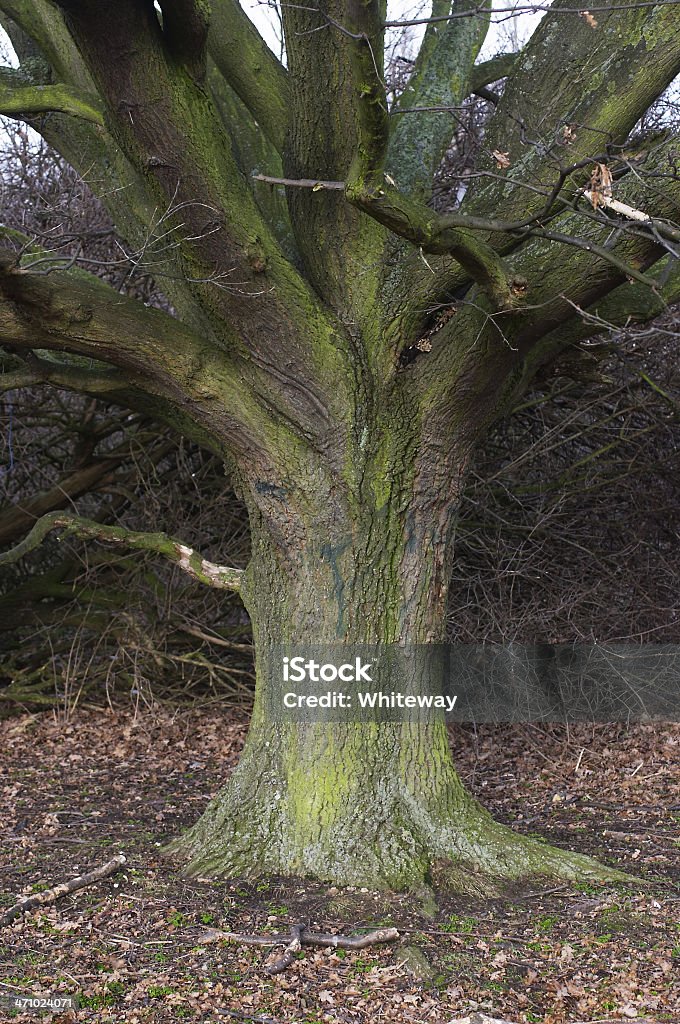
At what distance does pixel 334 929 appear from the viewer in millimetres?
3670

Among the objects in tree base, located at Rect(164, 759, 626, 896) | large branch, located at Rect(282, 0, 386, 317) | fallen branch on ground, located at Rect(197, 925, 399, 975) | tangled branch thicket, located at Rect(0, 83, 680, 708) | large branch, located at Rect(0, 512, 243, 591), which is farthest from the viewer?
tangled branch thicket, located at Rect(0, 83, 680, 708)

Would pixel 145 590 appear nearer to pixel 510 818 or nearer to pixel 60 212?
pixel 60 212

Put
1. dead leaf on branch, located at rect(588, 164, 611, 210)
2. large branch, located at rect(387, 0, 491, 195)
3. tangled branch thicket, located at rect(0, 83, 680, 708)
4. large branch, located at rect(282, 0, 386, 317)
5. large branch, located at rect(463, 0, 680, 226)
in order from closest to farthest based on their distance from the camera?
dead leaf on branch, located at rect(588, 164, 611, 210) < large branch, located at rect(463, 0, 680, 226) < large branch, located at rect(282, 0, 386, 317) < large branch, located at rect(387, 0, 491, 195) < tangled branch thicket, located at rect(0, 83, 680, 708)

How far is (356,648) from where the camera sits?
4145 mm

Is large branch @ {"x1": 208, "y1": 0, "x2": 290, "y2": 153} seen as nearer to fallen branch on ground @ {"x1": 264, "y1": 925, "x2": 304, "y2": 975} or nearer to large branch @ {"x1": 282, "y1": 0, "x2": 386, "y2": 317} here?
large branch @ {"x1": 282, "y1": 0, "x2": 386, "y2": 317}

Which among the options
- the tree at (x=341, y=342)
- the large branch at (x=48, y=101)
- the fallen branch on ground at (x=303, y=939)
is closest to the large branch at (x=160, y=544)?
the tree at (x=341, y=342)

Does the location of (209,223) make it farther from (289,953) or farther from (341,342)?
(289,953)

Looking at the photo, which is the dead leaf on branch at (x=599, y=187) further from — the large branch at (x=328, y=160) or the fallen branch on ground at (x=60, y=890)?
the fallen branch on ground at (x=60, y=890)

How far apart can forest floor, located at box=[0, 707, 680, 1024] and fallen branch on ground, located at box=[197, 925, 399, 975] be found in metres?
0.03

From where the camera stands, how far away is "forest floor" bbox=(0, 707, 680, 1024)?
3178 millimetres

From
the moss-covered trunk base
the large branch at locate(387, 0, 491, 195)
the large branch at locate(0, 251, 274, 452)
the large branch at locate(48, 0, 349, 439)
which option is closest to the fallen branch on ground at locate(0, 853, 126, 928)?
the moss-covered trunk base

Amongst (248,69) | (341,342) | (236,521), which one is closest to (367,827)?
(341,342)

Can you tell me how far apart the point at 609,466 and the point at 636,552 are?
0.71 meters

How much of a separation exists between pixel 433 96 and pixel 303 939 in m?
4.01
